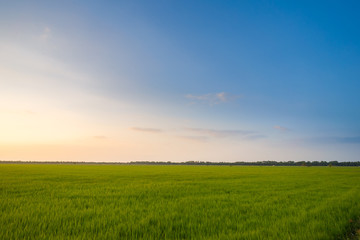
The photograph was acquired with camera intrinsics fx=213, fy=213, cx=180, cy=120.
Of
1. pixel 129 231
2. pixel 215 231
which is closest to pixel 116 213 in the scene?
pixel 129 231

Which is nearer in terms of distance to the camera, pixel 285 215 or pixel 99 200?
pixel 285 215

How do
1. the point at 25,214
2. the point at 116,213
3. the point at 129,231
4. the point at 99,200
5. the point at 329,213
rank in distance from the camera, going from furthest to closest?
the point at 99,200
the point at 329,213
the point at 116,213
the point at 25,214
the point at 129,231

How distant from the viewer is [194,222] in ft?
21.1

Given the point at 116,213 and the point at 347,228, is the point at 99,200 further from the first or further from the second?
the point at 347,228

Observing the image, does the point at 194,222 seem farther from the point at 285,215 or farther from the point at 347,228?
the point at 347,228

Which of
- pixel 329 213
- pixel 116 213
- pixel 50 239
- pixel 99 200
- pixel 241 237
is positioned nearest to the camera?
pixel 50 239

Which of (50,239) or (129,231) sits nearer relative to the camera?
(50,239)

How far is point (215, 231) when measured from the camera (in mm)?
5762

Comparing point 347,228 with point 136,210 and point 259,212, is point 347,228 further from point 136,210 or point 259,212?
point 136,210

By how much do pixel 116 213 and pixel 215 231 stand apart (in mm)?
3639

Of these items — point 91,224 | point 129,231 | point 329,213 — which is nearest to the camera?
point 129,231

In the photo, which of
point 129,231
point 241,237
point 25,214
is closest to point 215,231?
point 241,237

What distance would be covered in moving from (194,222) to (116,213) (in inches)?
113

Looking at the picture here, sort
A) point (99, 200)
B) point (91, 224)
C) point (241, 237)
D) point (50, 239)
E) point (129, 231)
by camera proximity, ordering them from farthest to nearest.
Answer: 1. point (99, 200)
2. point (91, 224)
3. point (129, 231)
4. point (241, 237)
5. point (50, 239)
